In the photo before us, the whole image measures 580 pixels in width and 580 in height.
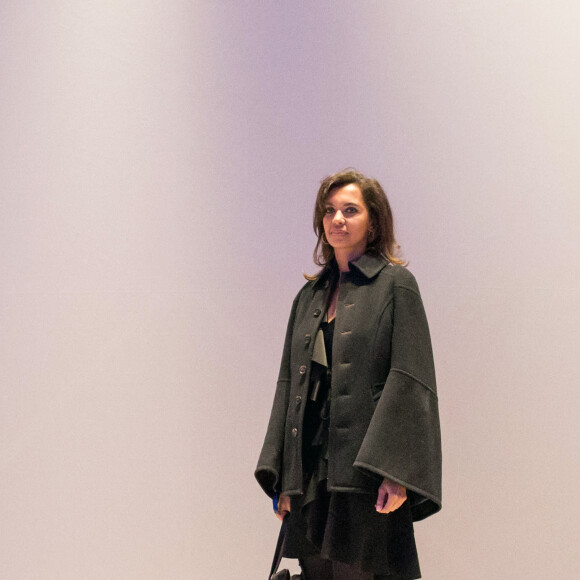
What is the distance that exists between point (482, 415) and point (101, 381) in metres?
1.48

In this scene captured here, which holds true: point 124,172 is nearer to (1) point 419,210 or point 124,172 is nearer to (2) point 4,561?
(1) point 419,210

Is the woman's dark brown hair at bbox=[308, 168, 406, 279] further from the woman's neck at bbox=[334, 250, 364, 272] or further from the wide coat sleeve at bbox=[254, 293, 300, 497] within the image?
A: the wide coat sleeve at bbox=[254, 293, 300, 497]

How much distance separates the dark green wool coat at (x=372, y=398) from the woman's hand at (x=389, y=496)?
1.1 inches

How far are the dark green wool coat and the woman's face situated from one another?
0.06 metres

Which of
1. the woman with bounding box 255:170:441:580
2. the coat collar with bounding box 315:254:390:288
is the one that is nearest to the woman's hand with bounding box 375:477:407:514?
the woman with bounding box 255:170:441:580

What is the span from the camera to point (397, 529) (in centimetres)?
201

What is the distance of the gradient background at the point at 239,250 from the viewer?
277cm

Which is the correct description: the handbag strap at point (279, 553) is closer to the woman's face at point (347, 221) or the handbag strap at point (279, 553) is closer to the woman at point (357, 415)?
the woman at point (357, 415)

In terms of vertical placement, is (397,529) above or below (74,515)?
above

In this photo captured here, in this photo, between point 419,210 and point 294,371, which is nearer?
point 294,371

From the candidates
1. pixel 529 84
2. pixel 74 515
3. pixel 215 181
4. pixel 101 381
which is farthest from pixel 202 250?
pixel 529 84

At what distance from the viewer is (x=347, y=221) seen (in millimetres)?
2232

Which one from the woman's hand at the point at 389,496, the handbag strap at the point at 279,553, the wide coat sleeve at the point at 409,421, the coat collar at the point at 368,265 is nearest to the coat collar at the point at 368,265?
the coat collar at the point at 368,265

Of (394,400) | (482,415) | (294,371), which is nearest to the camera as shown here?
(394,400)
